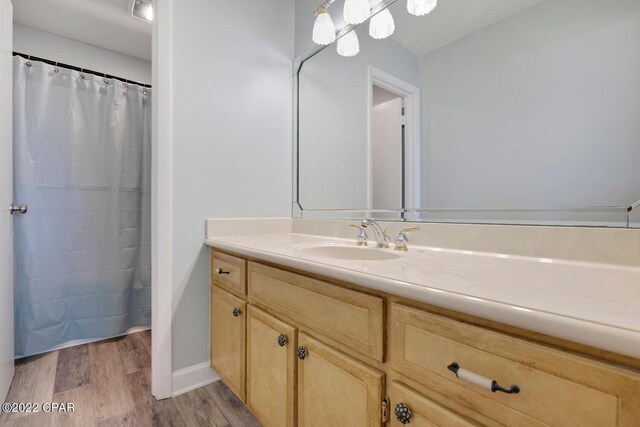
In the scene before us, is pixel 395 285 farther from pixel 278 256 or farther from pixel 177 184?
pixel 177 184

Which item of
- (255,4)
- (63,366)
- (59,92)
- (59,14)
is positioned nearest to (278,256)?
(255,4)

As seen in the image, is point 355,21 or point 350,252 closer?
point 350,252

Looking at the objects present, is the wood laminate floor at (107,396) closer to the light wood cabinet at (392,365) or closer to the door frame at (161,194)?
the door frame at (161,194)

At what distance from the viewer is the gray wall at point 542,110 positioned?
82cm

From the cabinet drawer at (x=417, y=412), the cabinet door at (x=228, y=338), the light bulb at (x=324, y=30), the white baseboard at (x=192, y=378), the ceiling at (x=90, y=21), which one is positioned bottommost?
the white baseboard at (x=192, y=378)

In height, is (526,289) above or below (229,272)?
above

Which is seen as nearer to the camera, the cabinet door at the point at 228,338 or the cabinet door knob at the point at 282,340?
the cabinet door knob at the point at 282,340

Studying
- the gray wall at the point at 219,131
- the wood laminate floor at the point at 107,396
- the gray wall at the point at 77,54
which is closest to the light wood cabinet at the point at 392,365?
the wood laminate floor at the point at 107,396

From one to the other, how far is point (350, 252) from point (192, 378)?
1049 millimetres

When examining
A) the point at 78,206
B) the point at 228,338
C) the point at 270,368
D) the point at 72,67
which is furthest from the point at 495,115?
the point at 72,67

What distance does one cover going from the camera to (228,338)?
1356 millimetres

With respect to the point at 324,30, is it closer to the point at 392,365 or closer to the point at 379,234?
the point at 379,234

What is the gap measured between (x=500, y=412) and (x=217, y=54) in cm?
181

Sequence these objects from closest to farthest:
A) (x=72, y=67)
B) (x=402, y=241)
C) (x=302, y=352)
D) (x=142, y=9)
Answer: (x=302, y=352)
(x=402, y=241)
(x=142, y=9)
(x=72, y=67)
